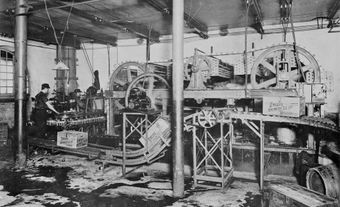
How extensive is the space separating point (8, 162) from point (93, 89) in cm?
529

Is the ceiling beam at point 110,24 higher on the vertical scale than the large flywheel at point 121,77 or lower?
higher

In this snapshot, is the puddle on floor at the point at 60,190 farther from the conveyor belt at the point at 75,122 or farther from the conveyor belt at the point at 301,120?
the conveyor belt at the point at 301,120

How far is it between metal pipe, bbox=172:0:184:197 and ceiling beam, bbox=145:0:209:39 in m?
3.34

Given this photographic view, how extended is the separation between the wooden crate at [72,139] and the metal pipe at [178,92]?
13.4 feet

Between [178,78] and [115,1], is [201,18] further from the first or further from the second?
[178,78]

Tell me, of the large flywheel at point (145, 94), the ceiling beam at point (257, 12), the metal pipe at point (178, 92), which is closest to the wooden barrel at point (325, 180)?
the metal pipe at point (178, 92)

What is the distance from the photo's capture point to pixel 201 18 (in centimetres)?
1188

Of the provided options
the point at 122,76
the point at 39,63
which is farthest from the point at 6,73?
the point at 122,76

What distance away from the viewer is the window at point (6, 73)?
13.1m

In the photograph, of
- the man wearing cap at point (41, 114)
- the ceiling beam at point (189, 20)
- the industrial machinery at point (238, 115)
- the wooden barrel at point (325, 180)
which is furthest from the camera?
the man wearing cap at point (41, 114)

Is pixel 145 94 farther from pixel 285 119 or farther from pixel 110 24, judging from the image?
pixel 110 24

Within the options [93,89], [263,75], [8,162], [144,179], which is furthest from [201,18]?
[8,162]

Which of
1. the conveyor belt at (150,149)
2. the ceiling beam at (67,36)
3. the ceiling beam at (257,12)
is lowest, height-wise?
the conveyor belt at (150,149)

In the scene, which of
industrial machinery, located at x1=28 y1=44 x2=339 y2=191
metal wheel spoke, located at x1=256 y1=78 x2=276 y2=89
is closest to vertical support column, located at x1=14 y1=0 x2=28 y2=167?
→ industrial machinery, located at x1=28 y1=44 x2=339 y2=191
